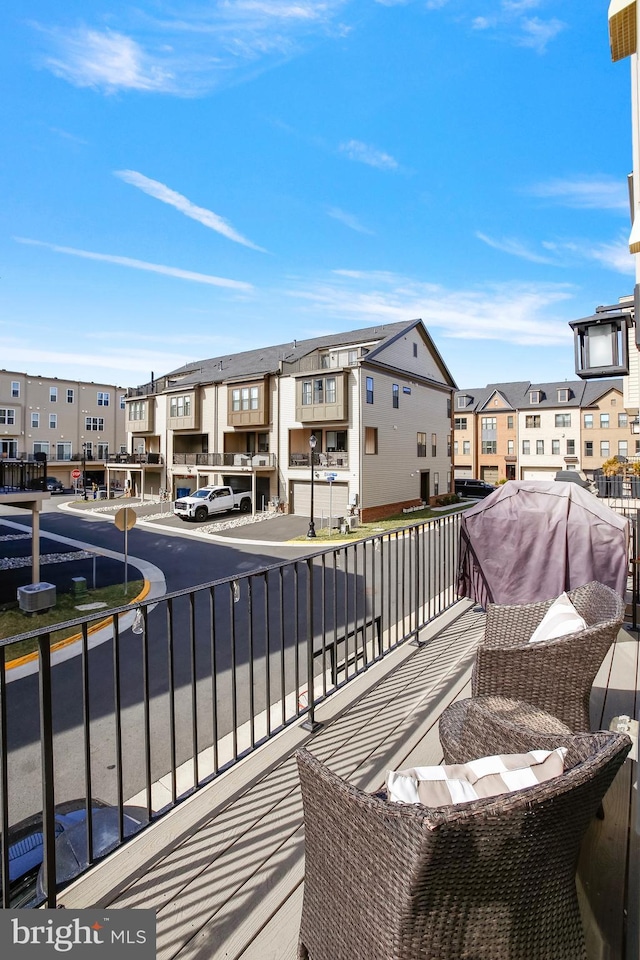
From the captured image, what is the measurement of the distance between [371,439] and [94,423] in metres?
35.1

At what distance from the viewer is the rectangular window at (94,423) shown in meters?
46.8

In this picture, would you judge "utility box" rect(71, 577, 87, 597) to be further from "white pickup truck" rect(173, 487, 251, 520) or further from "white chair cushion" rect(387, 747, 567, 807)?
"white pickup truck" rect(173, 487, 251, 520)

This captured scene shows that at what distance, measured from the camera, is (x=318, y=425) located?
2509 centimetres

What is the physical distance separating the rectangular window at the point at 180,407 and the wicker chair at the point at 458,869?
3189 cm

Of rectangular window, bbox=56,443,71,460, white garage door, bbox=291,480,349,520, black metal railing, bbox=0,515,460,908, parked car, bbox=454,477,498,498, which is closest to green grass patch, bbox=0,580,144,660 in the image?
black metal railing, bbox=0,515,460,908

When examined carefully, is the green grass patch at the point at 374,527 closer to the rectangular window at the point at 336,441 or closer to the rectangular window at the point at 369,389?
the rectangular window at the point at 336,441

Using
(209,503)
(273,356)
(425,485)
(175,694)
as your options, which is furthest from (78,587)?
(425,485)

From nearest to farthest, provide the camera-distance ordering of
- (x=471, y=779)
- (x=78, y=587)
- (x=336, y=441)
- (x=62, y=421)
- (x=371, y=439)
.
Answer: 1. (x=471, y=779)
2. (x=78, y=587)
3. (x=371, y=439)
4. (x=336, y=441)
5. (x=62, y=421)

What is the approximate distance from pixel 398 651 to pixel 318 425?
69.9ft

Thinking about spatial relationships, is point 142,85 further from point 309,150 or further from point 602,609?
point 602,609

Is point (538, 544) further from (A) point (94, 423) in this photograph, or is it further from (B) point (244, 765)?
(A) point (94, 423)

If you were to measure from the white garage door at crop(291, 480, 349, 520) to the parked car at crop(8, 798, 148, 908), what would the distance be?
69.2 ft

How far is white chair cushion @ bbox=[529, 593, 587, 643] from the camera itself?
2494 mm

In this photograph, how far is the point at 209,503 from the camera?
80.7ft
